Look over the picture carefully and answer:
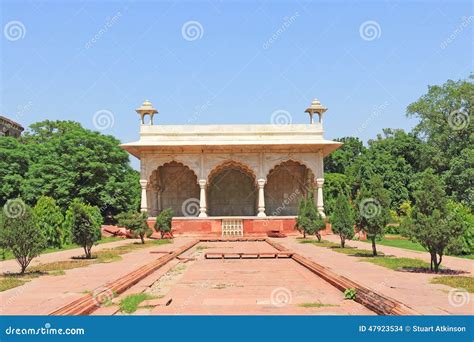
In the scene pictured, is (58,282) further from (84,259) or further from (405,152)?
(405,152)

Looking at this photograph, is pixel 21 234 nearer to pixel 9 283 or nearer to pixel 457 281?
pixel 9 283

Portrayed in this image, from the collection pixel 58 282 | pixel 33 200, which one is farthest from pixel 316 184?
pixel 58 282

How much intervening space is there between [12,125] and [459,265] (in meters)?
42.4

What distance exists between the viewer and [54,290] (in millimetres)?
8375

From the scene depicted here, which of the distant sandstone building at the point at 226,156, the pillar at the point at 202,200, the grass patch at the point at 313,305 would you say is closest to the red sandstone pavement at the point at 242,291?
the grass patch at the point at 313,305

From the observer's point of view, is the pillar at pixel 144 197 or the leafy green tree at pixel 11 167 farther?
the leafy green tree at pixel 11 167

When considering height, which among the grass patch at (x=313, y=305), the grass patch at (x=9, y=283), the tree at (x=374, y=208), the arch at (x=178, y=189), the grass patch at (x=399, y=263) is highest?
the arch at (x=178, y=189)

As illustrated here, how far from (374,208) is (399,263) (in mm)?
2235

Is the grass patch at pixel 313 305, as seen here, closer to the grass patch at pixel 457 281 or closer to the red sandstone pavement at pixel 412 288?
the red sandstone pavement at pixel 412 288

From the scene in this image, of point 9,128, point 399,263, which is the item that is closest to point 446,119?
point 399,263

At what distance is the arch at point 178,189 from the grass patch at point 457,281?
81.5ft

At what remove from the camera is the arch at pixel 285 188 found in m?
33.8

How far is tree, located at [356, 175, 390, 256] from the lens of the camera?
14.2 metres

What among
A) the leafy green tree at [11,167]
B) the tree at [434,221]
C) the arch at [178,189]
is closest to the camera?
the tree at [434,221]
